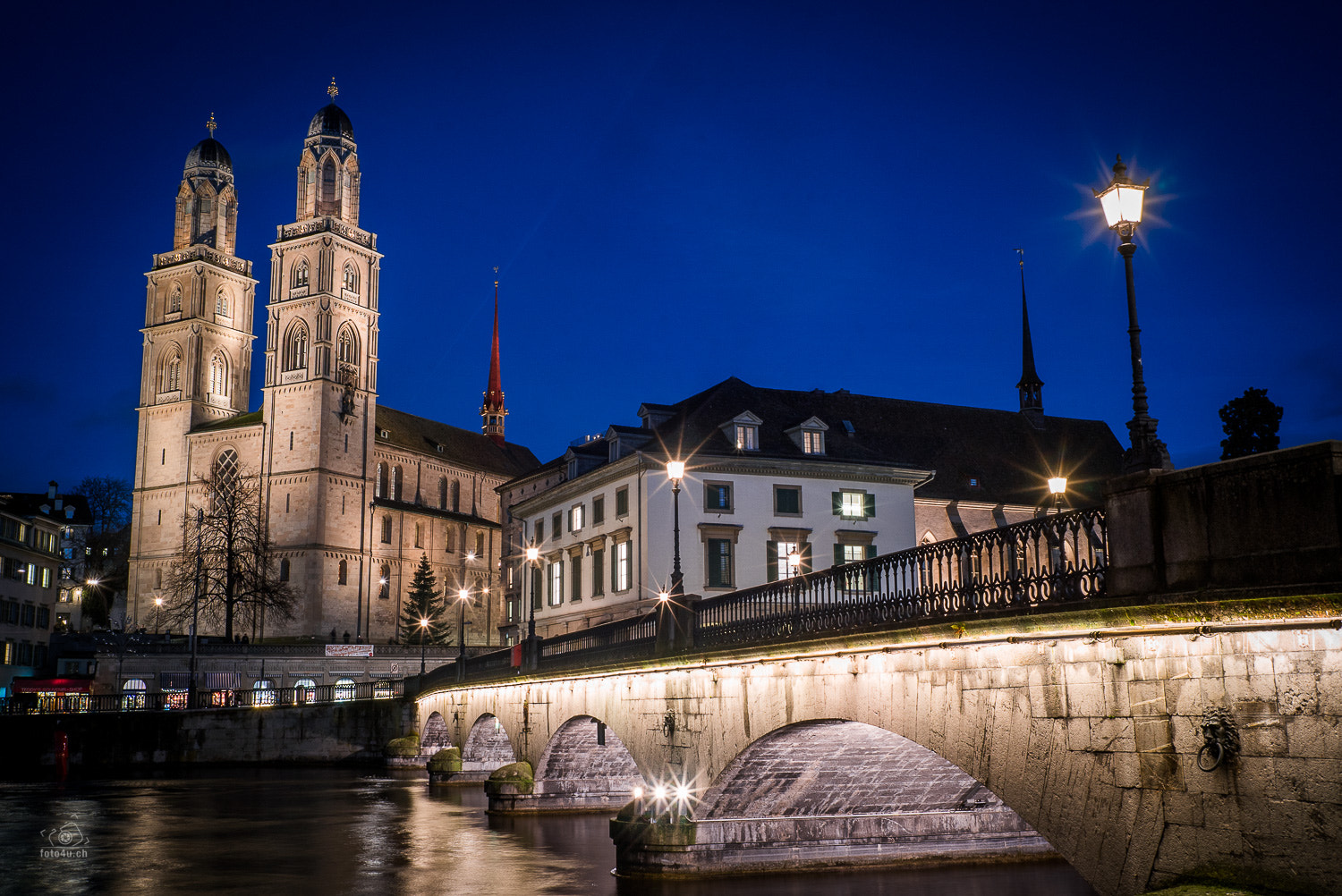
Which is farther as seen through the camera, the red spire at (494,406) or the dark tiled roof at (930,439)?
the red spire at (494,406)

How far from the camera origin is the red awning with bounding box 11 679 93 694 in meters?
73.0

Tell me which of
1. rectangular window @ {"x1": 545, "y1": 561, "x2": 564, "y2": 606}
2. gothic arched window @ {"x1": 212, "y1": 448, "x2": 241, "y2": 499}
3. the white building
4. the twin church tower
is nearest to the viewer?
the white building

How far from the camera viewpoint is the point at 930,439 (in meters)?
61.3

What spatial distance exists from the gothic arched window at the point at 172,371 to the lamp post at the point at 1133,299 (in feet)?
331

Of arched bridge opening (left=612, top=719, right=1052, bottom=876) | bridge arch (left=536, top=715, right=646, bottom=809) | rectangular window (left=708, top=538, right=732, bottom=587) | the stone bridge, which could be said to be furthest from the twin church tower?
the stone bridge

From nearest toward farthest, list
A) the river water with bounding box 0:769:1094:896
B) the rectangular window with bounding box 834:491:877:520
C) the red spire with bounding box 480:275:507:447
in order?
the river water with bounding box 0:769:1094:896, the rectangular window with bounding box 834:491:877:520, the red spire with bounding box 480:275:507:447

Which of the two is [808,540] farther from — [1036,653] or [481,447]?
[481,447]

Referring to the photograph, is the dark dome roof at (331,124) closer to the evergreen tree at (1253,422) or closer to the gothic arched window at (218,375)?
the gothic arched window at (218,375)

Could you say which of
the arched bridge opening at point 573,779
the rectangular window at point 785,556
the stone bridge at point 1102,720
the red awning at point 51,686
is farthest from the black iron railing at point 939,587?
the red awning at point 51,686

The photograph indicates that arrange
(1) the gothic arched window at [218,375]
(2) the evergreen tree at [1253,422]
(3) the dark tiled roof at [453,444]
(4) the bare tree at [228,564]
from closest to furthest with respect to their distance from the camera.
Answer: (2) the evergreen tree at [1253,422] → (4) the bare tree at [228,564] → (1) the gothic arched window at [218,375] → (3) the dark tiled roof at [453,444]

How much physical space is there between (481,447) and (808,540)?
7958cm

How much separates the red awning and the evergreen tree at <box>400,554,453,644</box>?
89.3ft

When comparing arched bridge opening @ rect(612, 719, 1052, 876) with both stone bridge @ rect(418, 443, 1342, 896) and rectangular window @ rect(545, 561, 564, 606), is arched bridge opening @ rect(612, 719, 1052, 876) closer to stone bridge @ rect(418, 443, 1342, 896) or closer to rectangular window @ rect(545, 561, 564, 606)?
stone bridge @ rect(418, 443, 1342, 896)

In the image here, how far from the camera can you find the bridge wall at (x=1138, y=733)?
9.32 m
